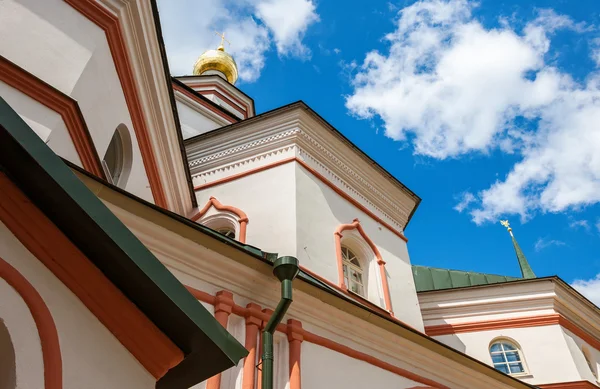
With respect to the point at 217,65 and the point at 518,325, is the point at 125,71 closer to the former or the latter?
the point at 518,325

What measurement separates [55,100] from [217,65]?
595 inches

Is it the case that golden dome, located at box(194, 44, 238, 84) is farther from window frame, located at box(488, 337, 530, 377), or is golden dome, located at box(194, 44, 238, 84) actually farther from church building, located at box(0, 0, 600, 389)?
window frame, located at box(488, 337, 530, 377)

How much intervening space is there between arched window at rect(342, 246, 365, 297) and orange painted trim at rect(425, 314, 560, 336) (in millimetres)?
3766

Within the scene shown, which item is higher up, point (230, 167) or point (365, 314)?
point (230, 167)

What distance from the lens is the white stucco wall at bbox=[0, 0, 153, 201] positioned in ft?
16.0

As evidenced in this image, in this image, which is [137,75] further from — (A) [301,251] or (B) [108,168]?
(A) [301,251]

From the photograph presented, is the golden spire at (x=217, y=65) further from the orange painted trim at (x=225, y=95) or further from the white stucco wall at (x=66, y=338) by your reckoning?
the white stucco wall at (x=66, y=338)

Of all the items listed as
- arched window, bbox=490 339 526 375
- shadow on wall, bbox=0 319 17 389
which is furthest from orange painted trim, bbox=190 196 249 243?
arched window, bbox=490 339 526 375

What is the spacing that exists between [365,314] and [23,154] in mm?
3974

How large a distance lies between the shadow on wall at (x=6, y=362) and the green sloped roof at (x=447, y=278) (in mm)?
11236

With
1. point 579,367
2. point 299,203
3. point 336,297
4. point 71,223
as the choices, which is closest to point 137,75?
point 299,203

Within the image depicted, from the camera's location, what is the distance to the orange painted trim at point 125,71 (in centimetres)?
559

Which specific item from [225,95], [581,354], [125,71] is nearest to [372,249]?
[125,71]

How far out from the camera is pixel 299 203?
298 inches
